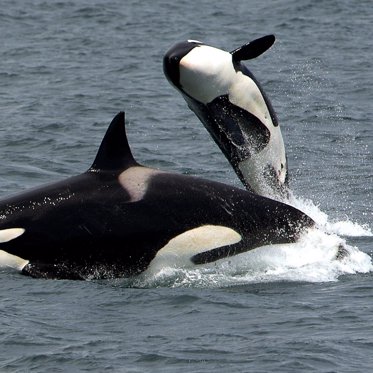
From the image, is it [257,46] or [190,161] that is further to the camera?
[190,161]

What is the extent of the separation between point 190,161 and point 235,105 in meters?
5.83

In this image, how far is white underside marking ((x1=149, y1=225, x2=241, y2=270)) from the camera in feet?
48.1

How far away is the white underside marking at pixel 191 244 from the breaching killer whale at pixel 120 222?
1 cm

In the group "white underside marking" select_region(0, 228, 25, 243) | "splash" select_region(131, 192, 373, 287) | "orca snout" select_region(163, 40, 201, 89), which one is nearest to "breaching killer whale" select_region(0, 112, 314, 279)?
"white underside marking" select_region(0, 228, 25, 243)

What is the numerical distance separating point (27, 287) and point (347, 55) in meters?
21.8

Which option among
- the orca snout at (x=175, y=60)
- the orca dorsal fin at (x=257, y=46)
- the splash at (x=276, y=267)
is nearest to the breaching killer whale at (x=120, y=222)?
the splash at (x=276, y=267)

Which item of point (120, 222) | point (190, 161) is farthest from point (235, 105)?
point (190, 161)

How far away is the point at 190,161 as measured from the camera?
23.0 meters

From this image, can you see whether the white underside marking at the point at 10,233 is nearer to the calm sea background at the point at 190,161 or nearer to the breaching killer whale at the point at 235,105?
the calm sea background at the point at 190,161

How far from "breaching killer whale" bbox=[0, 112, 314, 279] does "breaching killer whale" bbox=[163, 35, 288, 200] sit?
7.62 ft

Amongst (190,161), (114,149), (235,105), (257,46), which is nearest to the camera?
(114,149)

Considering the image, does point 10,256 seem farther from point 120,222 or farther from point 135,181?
point 135,181

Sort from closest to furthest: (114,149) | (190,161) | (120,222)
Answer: (120,222) < (114,149) < (190,161)

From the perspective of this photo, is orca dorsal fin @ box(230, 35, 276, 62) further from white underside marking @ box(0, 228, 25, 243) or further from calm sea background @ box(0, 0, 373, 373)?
white underside marking @ box(0, 228, 25, 243)
